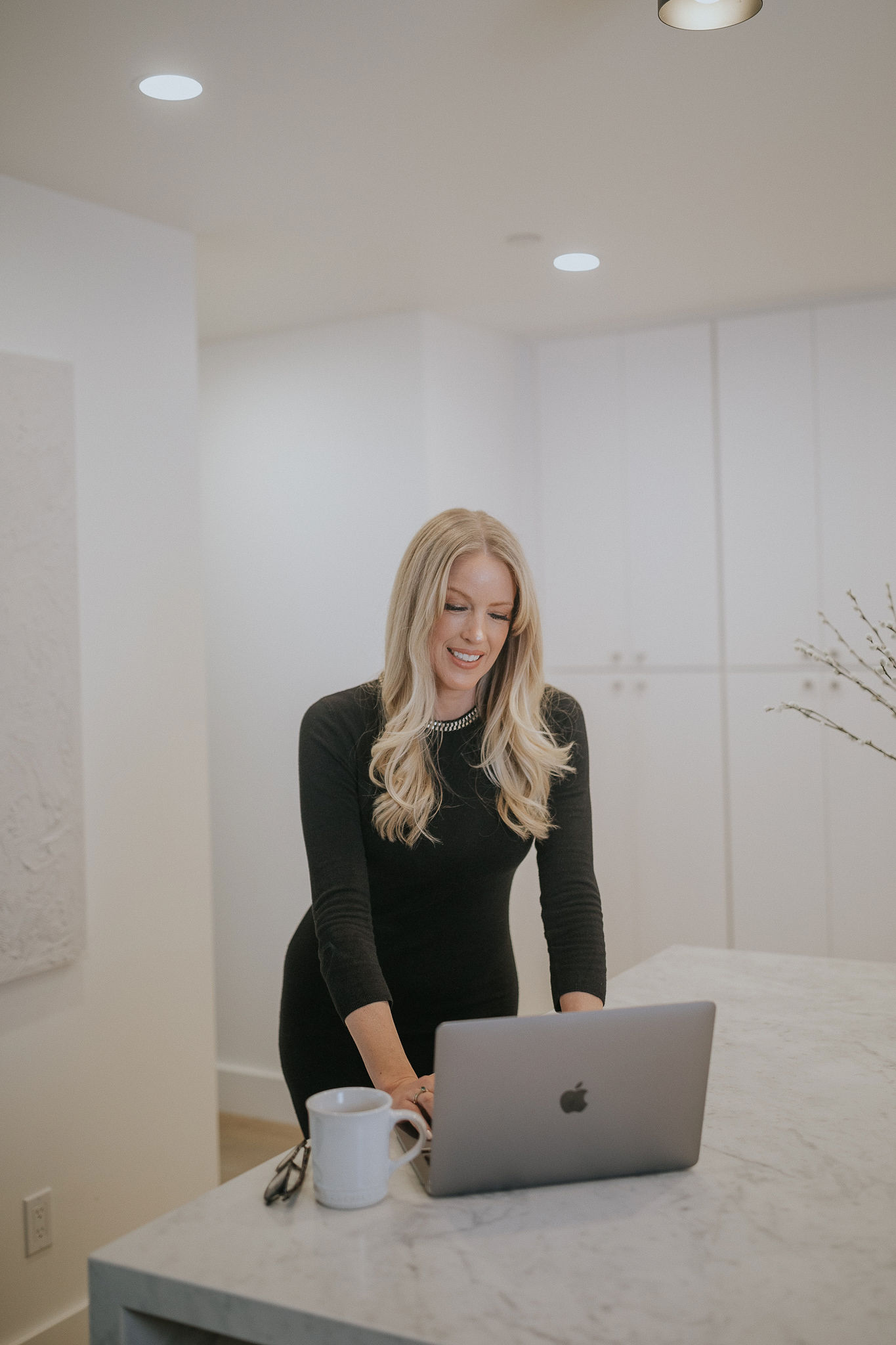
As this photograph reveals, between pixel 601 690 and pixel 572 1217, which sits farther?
pixel 601 690

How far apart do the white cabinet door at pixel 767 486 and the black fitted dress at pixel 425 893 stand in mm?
2197

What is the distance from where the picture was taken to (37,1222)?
262 centimetres

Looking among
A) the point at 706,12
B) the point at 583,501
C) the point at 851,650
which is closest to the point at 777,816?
the point at 583,501

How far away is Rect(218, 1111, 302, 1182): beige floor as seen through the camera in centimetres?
367

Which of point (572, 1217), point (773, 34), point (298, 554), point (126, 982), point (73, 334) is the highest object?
point (773, 34)

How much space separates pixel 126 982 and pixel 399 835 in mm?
1360

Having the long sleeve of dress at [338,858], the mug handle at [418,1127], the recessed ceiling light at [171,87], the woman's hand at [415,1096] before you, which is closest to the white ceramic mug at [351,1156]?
the mug handle at [418,1127]

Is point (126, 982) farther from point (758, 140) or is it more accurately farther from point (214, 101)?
point (758, 140)

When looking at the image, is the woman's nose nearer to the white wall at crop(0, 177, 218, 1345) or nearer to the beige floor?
the white wall at crop(0, 177, 218, 1345)

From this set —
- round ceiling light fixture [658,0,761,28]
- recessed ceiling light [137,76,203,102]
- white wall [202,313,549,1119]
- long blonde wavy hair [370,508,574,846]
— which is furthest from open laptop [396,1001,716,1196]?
white wall [202,313,549,1119]

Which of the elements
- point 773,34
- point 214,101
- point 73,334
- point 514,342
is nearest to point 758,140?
point 773,34

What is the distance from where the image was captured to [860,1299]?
3.39 feet

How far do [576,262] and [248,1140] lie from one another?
9.49 feet

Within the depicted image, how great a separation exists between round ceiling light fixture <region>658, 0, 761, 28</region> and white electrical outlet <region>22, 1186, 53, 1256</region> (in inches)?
102
